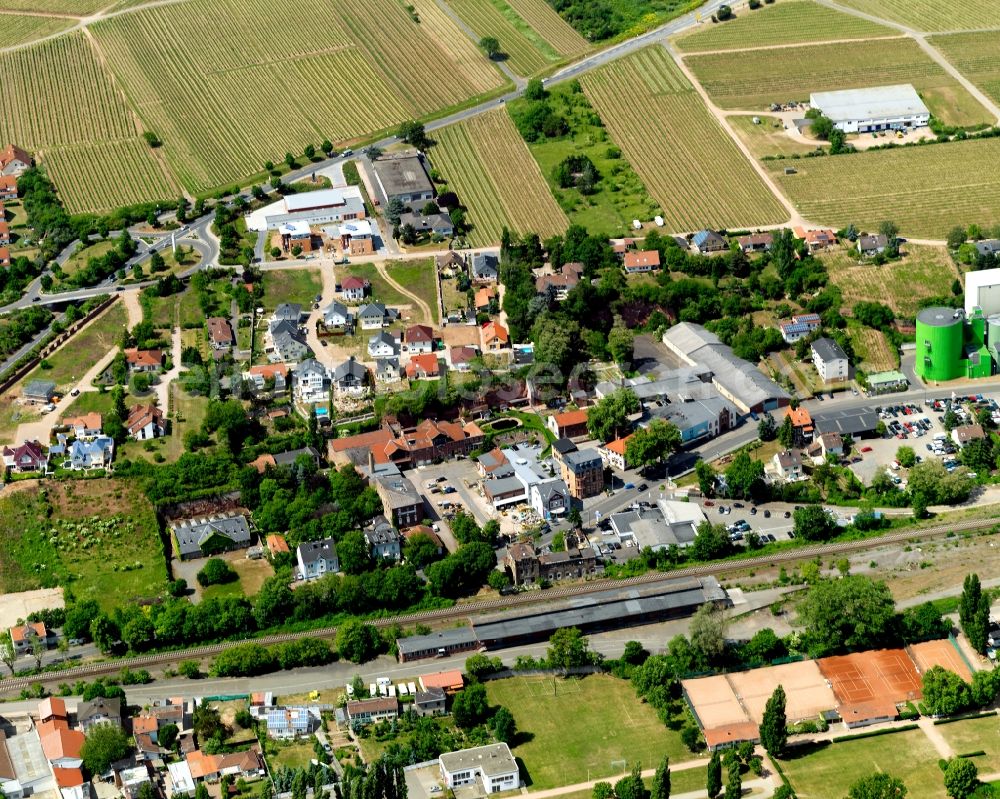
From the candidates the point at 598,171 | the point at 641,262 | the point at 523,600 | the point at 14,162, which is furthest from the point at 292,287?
the point at 523,600

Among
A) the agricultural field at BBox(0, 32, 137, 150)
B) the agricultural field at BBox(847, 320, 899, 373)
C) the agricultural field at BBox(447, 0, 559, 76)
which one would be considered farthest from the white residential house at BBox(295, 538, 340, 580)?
the agricultural field at BBox(447, 0, 559, 76)

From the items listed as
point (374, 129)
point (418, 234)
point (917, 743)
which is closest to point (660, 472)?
point (917, 743)

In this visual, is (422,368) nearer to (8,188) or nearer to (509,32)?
(8,188)

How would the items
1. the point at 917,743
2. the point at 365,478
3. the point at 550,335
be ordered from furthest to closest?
the point at 550,335 < the point at 365,478 < the point at 917,743

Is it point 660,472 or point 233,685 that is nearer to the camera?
point 233,685

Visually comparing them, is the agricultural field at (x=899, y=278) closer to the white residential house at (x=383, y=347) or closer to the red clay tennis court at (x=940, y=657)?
the white residential house at (x=383, y=347)

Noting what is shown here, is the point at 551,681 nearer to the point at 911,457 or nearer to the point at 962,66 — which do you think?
the point at 911,457

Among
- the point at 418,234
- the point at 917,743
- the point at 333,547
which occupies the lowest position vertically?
the point at 917,743
